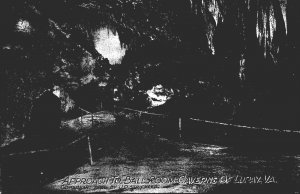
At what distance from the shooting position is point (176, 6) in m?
9.17

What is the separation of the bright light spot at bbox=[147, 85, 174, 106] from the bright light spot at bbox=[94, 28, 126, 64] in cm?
147

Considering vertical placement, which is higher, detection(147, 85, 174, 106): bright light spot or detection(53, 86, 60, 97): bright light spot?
detection(53, 86, 60, 97): bright light spot

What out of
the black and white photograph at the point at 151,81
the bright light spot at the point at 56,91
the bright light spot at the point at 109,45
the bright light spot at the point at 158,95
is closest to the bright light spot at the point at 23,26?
the black and white photograph at the point at 151,81

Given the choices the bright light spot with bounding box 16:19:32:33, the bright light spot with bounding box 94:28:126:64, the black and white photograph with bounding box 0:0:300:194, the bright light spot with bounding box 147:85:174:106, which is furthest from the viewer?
the bright light spot with bounding box 94:28:126:64

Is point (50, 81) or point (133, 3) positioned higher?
point (133, 3)

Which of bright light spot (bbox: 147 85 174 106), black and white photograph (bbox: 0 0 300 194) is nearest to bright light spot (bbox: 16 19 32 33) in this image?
black and white photograph (bbox: 0 0 300 194)

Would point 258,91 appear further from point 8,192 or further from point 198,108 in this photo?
point 8,192

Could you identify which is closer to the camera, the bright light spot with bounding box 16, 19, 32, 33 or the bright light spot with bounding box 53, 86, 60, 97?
the bright light spot with bounding box 53, 86, 60, 97

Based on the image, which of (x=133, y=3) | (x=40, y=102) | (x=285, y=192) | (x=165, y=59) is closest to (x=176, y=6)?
(x=133, y=3)

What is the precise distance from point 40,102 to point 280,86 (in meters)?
7.33

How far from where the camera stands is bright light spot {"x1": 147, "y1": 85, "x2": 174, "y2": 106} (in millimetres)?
9797

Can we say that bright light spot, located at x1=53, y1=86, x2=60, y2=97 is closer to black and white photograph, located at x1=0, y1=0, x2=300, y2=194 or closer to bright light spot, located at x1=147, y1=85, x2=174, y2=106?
black and white photograph, located at x1=0, y1=0, x2=300, y2=194

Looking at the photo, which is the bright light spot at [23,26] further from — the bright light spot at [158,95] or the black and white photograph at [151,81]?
the bright light spot at [158,95]

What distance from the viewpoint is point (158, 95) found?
9922mm
